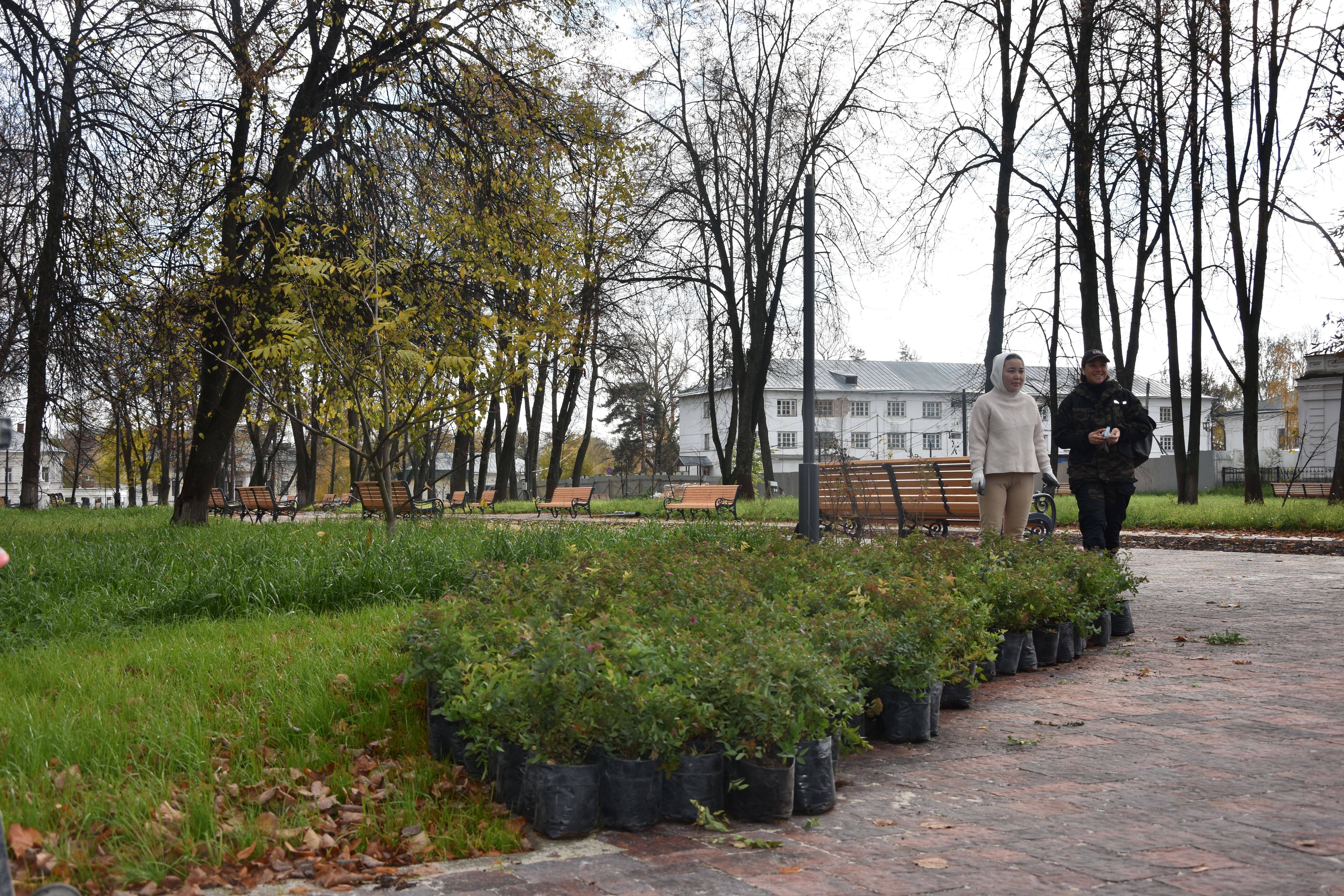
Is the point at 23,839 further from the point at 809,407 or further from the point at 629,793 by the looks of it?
the point at 809,407

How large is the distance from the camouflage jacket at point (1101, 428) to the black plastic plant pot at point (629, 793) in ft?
18.8

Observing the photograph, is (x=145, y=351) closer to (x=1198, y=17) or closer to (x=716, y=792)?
(x=716, y=792)

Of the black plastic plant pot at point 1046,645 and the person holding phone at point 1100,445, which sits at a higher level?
the person holding phone at point 1100,445

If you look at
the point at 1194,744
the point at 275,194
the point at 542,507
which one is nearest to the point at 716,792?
the point at 1194,744

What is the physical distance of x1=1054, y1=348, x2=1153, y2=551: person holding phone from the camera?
8047 millimetres

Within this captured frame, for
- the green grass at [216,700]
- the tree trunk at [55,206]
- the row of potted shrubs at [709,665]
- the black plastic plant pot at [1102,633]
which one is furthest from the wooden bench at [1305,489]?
the tree trunk at [55,206]

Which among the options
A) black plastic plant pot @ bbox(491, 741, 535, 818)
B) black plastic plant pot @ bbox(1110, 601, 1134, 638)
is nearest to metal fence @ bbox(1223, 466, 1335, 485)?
black plastic plant pot @ bbox(1110, 601, 1134, 638)

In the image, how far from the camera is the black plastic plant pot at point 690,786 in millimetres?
3277

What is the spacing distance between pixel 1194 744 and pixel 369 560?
5.75 meters

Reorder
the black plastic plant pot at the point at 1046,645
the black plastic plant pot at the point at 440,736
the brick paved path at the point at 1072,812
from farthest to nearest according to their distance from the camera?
the black plastic plant pot at the point at 1046,645 → the black plastic plant pot at the point at 440,736 → the brick paved path at the point at 1072,812

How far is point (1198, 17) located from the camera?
1806cm

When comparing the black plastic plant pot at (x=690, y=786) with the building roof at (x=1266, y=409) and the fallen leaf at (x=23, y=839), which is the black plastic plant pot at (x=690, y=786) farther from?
the building roof at (x=1266, y=409)

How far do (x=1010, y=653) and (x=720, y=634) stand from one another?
87.6 inches

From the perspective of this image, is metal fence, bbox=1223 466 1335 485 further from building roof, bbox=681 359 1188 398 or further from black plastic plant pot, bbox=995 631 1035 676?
black plastic plant pot, bbox=995 631 1035 676
